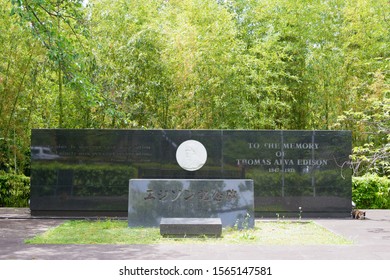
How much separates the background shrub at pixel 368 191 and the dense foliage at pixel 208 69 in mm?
408

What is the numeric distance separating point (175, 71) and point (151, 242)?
634cm

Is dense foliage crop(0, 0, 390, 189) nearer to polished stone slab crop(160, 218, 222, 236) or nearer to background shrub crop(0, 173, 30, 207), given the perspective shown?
background shrub crop(0, 173, 30, 207)

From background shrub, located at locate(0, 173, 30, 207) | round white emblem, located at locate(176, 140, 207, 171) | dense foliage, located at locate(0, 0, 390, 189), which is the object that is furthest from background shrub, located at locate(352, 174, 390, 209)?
background shrub, located at locate(0, 173, 30, 207)

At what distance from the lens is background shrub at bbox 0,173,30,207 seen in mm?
12047

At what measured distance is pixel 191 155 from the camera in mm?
10133

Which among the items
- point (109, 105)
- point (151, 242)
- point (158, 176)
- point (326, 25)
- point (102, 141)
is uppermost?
point (326, 25)

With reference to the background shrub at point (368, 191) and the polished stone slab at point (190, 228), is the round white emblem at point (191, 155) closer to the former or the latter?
the polished stone slab at point (190, 228)

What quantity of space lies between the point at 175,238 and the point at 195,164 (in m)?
3.09

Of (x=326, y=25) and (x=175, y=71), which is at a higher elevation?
(x=326, y=25)

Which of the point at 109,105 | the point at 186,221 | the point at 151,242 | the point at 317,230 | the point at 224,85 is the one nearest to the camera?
the point at 151,242

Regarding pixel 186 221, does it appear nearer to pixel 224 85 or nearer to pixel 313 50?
pixel 224 85

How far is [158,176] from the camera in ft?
33.0

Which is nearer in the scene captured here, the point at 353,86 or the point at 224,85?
the point at 224,85

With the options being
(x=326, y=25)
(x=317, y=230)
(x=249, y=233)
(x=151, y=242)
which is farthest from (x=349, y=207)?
(x=326, y=25)
